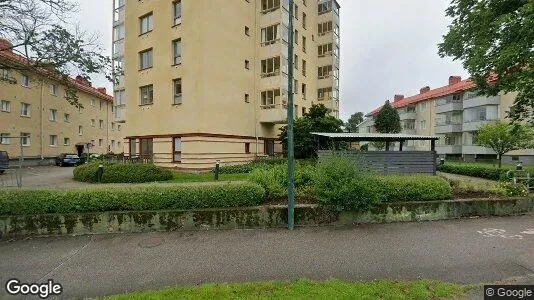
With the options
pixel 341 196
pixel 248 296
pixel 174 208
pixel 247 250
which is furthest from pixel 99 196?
pixel 341 196

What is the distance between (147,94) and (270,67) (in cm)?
978

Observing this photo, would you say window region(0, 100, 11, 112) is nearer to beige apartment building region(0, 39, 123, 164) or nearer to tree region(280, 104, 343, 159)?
beige apartment building region(0, 39, 123, 164)

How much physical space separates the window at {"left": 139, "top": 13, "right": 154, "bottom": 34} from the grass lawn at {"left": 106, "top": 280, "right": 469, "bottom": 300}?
2181 cm

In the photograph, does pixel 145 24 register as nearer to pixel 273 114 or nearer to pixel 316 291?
pixel 273 114

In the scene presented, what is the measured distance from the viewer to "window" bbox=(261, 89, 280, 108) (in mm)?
23639

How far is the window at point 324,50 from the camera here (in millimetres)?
32312

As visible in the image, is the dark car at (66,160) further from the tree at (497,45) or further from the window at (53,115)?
the tree at (497,45)

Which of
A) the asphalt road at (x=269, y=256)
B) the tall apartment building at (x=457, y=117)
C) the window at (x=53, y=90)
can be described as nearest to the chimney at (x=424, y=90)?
the tall apartment building at (x=457, y=117)

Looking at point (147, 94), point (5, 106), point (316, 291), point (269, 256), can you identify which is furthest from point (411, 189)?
point (5, 106)

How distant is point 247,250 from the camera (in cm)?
634

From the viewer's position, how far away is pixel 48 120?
3169 cm

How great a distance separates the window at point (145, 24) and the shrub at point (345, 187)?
19.3 metres

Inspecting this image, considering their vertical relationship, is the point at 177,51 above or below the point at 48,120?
above

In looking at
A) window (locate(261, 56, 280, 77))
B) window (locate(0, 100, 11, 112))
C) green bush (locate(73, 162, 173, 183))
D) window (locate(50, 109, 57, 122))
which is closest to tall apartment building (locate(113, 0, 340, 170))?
Answer: window (locate(261, 56, 280, 77))
